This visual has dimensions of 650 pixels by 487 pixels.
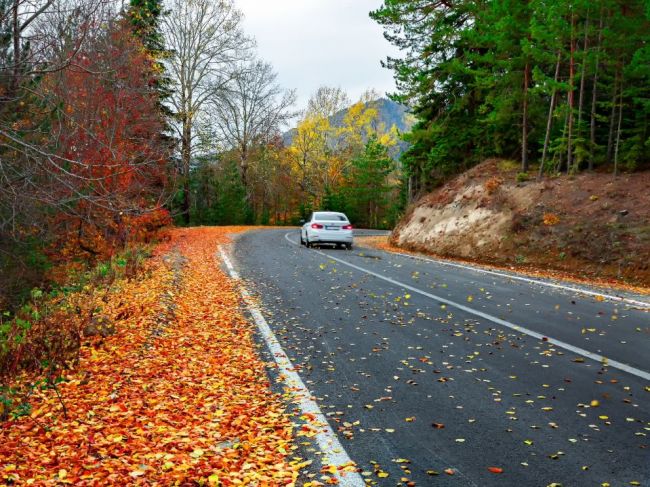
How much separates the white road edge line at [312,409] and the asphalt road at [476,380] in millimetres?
81

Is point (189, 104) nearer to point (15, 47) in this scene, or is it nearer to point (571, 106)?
point (571, 106)

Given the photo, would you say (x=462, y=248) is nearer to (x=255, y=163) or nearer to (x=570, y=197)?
(x=570, y=197)

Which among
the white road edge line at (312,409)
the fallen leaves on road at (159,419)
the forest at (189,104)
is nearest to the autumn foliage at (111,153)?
the forest at (189,104)

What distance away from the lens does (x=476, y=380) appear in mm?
4988

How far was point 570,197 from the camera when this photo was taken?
16578 mm

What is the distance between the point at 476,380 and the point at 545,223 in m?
12.6

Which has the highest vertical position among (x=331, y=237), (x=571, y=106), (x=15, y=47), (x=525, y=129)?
(x=571, y=106)

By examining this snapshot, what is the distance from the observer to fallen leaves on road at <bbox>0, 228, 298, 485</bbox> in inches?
133

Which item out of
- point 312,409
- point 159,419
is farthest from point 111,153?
point 312,409

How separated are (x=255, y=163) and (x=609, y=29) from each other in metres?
35.4

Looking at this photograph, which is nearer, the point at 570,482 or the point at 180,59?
the point at 570,482

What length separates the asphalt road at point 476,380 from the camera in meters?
3.39

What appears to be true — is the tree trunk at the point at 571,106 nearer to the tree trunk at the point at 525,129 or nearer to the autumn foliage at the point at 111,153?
the tree trunk at the point at 525,129

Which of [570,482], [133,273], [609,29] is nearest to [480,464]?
[570,482]
